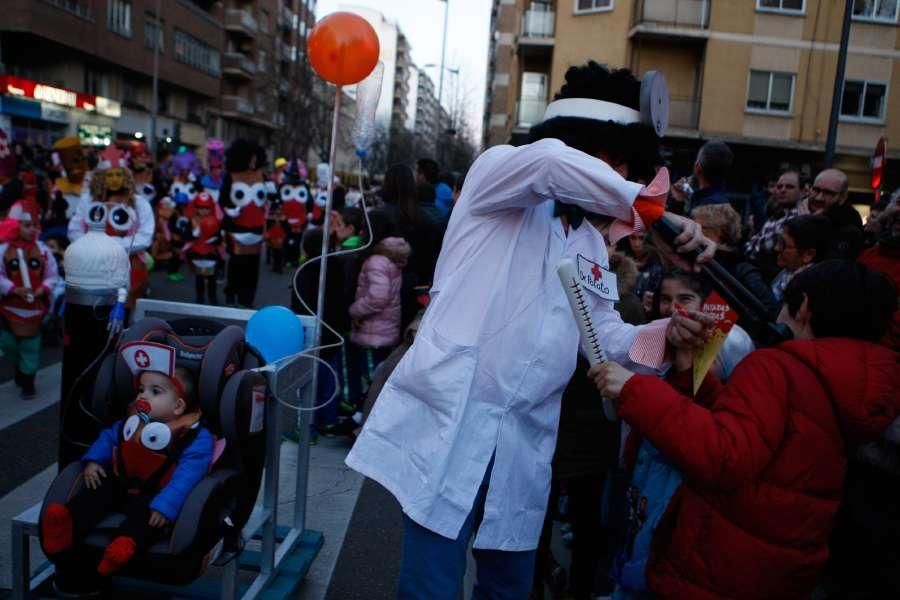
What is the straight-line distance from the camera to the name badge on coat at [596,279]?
199 cm

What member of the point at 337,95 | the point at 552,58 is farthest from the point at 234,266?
the point at 552,58

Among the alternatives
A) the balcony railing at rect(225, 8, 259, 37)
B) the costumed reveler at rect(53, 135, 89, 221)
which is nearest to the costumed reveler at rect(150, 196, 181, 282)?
the costumed reveler at rect(53, 135, 89, 221)

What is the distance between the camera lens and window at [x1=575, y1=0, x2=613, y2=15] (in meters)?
26.2

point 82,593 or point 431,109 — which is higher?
Result: point 431,109

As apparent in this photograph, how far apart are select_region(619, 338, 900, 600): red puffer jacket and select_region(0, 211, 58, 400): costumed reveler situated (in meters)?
5.20

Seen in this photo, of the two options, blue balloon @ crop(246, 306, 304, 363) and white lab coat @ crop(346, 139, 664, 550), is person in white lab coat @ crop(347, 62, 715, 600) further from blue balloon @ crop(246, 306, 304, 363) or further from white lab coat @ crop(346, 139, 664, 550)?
blue balloon @ crop(246, 306, 304, 363)

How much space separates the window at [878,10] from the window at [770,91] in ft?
9.63

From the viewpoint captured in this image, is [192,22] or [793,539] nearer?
[793,539]

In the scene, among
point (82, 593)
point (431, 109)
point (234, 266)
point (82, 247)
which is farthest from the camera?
point (431, 109)

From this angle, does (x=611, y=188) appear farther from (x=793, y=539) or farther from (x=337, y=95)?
(x=337, y=95)

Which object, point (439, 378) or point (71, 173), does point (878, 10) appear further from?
point (439, 378)

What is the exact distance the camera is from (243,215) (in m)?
8.73

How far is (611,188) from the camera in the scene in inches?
67.1

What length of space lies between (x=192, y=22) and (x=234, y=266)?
3870 centimetres
